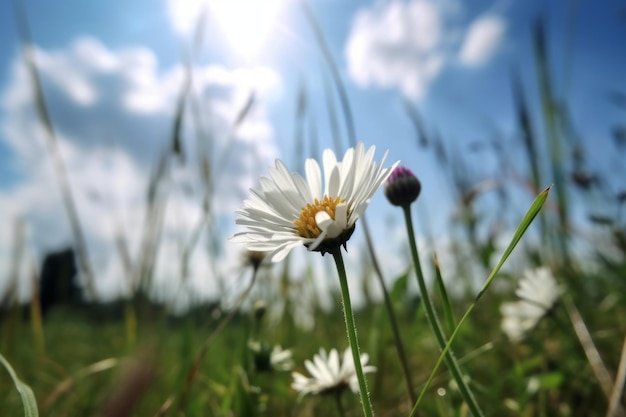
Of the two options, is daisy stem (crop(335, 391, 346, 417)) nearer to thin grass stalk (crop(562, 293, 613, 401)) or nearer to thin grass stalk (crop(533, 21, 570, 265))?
thin grass stalk (crop(562, 293, 613, 401))

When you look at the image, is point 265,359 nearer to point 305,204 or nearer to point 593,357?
point 305,204

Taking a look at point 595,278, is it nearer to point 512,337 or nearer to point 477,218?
point 477,218

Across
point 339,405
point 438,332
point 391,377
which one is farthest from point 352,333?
point 391,377

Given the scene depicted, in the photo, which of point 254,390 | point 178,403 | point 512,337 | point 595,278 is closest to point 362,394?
point 254,390

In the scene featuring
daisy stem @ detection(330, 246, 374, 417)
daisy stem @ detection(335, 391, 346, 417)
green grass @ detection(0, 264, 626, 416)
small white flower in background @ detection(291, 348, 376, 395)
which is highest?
Result: daisy stem @ detection(330, 246, 374, 417)

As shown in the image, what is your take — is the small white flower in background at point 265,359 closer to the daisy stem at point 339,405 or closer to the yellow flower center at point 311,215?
the daisy stem at point 339,405

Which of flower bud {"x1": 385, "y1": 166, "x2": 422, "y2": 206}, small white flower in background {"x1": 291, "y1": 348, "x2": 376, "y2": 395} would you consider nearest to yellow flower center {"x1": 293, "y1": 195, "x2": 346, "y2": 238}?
flower bud {"x1": 385, "y1": 166, "x2": 422, "y2": 206}
